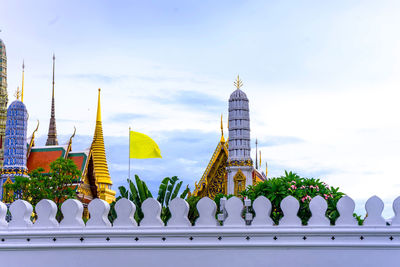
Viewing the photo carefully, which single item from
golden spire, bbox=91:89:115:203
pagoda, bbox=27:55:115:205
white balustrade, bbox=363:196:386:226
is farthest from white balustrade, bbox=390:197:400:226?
golden spire, bbox=91:89:115:203

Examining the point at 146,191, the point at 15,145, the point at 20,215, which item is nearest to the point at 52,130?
the point at 15,145

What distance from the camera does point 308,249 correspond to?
6.72 meters

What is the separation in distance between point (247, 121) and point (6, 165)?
1218cm

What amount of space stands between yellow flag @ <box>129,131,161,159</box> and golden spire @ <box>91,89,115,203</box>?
95.5 feet

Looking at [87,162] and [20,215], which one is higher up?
[87,162]

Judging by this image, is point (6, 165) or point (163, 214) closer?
point (163, 214)

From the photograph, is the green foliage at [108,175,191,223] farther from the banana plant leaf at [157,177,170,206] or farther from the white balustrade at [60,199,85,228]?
the white balustrade at [60,199,85,228]

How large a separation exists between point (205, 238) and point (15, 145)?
993 inches

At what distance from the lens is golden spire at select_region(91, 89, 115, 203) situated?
1499 inches

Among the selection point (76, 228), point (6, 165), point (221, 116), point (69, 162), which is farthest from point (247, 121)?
point (76, 228)

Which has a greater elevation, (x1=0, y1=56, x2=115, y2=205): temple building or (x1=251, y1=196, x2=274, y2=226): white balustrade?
(x1=0, y1=56, x2=115, y2=205): temple building

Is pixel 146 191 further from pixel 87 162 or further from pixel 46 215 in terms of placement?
pixel 87 162

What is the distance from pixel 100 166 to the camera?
39.7m

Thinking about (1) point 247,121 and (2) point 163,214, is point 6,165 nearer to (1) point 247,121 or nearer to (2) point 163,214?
(1) point 247,121
